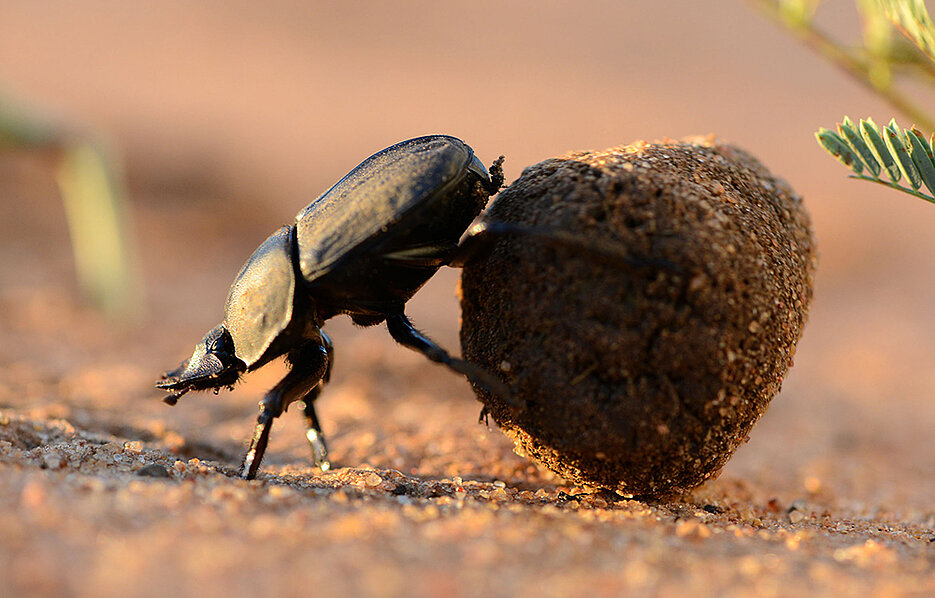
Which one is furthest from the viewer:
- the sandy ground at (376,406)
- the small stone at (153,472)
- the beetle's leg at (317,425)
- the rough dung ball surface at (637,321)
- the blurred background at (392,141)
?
the blurred background at (392,141)

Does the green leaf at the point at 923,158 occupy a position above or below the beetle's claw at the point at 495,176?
below

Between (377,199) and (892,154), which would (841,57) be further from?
(377,199)

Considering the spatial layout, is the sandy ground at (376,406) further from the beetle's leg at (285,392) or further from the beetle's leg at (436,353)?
the beetle's leg at (436,353)

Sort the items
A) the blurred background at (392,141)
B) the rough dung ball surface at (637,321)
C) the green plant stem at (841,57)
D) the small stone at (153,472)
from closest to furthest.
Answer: the rough dung ball surface at (637,321), the small stone at (153,472), the green plant stem at (841,57), the blurred background at (392,141)

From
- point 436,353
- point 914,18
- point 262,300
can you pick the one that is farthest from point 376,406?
point 914,18

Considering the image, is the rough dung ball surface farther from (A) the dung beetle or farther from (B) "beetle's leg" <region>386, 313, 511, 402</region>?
(A) the dung beetle

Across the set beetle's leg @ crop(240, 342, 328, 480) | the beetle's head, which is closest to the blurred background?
the beetle's head

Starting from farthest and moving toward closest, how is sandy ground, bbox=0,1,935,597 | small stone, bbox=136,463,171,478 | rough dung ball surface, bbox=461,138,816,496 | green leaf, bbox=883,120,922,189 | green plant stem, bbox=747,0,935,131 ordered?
green plant stem, bbox=747,0,935,131, green leaf, bbox=883,120,922,189, small stone, bbox=136,463,171,478, rough dung ball surface, bbox=461,138,816,496, sandy ground, bbox=0,1,935,597

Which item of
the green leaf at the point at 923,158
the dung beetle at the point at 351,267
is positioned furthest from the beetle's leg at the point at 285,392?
the green leaf at the point at 923,158

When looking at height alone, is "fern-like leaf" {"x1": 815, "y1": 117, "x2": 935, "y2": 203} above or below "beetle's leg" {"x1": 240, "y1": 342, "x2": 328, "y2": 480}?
above
